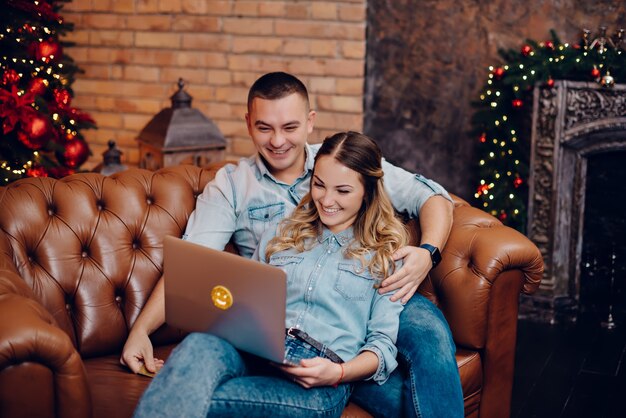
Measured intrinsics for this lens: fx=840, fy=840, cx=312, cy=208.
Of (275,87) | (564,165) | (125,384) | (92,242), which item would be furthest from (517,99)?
(125,384)

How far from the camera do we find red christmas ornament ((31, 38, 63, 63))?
423cm

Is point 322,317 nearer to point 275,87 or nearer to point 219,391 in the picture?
point 219,391

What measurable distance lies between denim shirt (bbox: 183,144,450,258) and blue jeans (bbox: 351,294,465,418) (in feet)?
1.77

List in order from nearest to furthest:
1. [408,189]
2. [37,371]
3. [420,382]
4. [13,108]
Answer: [37,371] < [420,382] < [408,189] < [13,108]

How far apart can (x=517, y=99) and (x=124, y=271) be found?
2.56 meters

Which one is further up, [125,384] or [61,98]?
[61,98]

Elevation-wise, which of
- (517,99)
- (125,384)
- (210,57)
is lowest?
(125,384)

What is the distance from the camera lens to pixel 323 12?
4613mm

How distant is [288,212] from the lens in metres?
2.72

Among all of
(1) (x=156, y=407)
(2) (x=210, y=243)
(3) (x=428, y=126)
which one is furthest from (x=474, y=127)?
(1) (x=156, y=407)

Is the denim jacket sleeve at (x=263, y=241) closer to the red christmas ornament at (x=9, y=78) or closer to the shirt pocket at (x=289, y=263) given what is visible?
the shirt pocket at (x=289, y=263)

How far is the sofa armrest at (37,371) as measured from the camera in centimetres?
196

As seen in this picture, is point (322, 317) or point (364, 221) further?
point (364, 221)

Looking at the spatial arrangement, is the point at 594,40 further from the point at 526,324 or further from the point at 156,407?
the point at 156,407
